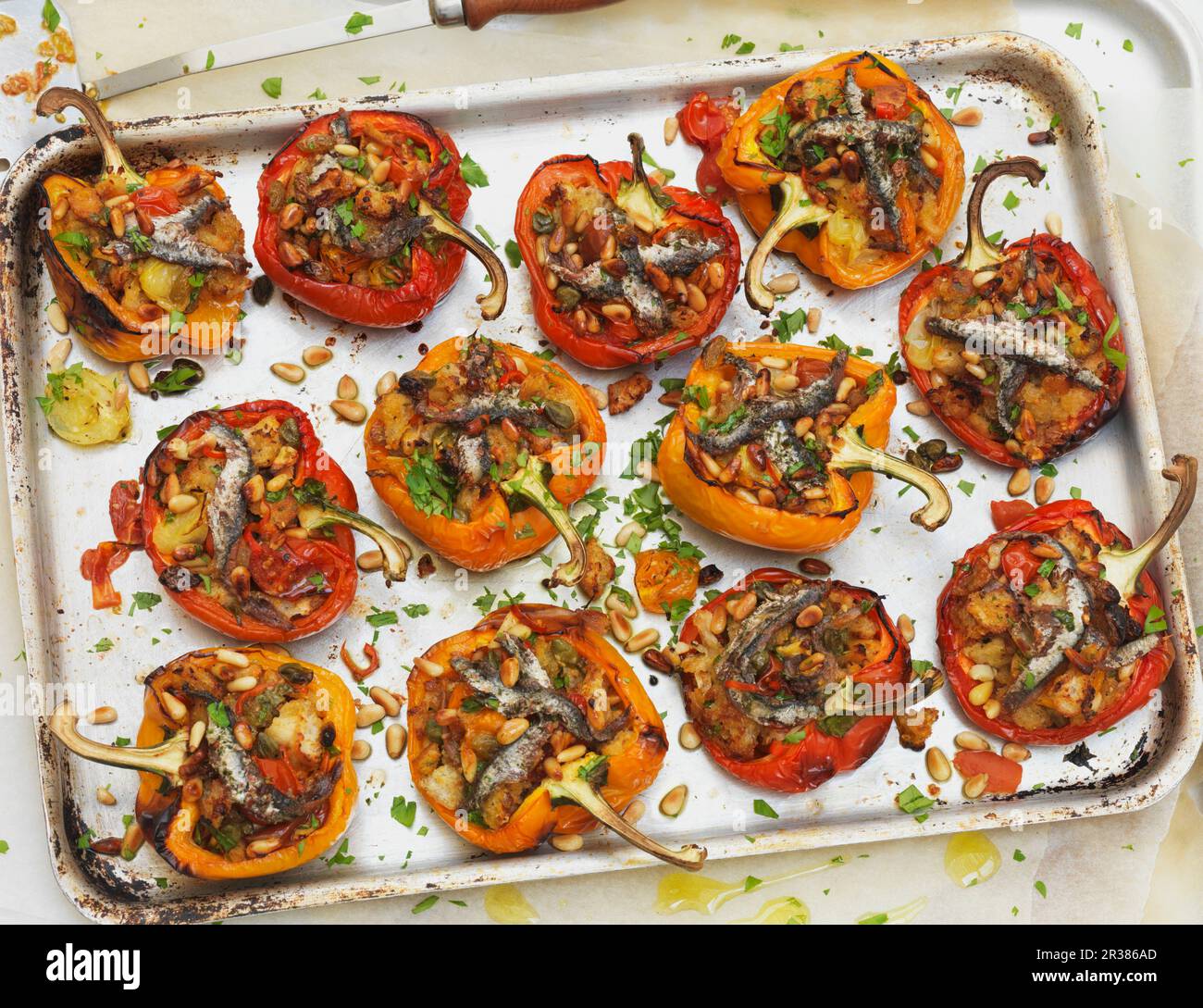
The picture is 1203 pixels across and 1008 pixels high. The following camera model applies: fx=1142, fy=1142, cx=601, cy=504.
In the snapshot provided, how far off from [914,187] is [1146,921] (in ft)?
10.2

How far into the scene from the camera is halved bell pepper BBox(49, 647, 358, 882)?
3.89 m

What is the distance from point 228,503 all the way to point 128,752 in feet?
2.97

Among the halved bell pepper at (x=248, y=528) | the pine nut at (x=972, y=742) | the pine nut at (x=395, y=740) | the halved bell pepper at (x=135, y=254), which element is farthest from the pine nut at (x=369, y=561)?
the pine nut at (x=972, y=742)

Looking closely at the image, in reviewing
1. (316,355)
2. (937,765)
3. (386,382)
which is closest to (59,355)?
(316,355)

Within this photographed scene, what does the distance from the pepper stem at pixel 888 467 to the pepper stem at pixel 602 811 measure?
1.42m

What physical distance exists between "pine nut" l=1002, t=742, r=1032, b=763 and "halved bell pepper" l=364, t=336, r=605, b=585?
186 centimetres

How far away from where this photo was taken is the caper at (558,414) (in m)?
4.15

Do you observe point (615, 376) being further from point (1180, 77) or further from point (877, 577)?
point (1180, 77)

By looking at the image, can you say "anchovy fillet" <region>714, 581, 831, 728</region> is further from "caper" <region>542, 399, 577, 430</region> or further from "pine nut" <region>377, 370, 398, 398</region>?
"pine nut" <region>377, 370, 398, 398</region>

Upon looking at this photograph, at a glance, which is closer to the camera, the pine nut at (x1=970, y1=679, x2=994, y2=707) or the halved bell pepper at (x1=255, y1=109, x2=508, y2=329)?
the halved bell pepper at (x1=255, y1=109, x2=508, y2=329)

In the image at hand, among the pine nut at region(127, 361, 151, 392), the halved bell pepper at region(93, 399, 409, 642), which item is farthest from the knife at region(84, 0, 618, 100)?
the halved bell pepper at region(93, 399, 409, 642)

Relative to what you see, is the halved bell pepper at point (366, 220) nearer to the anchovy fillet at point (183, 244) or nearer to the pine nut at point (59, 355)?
the anchovy fillet at point (183, 244)
